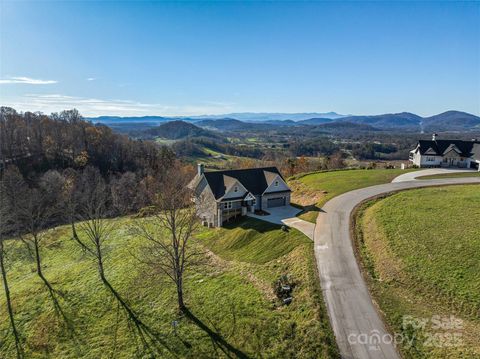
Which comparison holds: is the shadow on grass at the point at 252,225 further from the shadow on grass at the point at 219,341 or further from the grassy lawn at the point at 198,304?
the shadow on grass at the point at 219,341

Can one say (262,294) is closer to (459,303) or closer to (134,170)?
(459,303)

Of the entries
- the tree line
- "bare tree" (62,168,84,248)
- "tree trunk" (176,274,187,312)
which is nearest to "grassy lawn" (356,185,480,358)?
"tree trunk" (176,274,187,312)

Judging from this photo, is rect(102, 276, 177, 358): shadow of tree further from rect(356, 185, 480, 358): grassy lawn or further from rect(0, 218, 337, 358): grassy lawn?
rect(356, 185, 480, 358): grassy lawn

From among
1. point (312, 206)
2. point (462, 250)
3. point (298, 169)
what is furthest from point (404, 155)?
point (462, 250)

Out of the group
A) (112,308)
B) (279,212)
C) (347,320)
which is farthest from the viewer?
(279,212)

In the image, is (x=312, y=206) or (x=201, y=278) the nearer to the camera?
(x=201, y=278)

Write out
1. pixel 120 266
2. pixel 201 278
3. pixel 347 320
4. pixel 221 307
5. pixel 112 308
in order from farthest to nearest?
1. pixel 120 266
2. pixel 201 278
3. pixel 112 308
4. pixel 221 307
5. pixel 347 320

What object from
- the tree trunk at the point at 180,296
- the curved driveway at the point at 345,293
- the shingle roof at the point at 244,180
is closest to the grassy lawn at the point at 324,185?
the curved driveway at the point at 345,293
